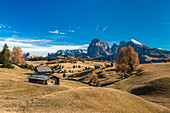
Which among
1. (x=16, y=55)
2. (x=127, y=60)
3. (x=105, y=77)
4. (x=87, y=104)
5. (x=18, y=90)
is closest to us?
(x=87, y=104)

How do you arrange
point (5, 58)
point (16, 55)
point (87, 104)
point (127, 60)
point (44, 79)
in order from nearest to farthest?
point (87, 104), point (44, 79), point (127, 60), point (5, 58), point (16, 55)

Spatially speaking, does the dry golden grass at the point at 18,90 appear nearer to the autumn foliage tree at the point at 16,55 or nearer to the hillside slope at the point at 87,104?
the hillside slope at the point at 87,104

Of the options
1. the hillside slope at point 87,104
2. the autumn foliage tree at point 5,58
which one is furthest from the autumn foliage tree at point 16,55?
the hillside slope at point 87,104

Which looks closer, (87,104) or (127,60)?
(87,104)

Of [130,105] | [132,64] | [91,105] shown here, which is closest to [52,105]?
[91,105]

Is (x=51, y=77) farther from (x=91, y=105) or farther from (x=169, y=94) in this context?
(x=169, y=94)

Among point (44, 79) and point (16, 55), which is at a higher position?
point (16, 55)

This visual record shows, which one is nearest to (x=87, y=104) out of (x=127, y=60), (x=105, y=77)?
(x=127, y=60)

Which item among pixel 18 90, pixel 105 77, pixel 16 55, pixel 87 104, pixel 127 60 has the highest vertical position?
pixel 16 55

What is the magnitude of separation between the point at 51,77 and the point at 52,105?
29636 millimetres

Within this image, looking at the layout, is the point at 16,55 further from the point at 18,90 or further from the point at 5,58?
the point at 18,90

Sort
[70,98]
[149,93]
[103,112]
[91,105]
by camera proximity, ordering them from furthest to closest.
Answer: [149,93] → [70,98] → [91,105] → [103,112]

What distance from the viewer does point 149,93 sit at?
39344 millimetres

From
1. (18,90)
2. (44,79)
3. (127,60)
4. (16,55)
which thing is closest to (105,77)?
(127,60)
